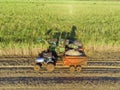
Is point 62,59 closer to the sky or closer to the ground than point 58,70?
closer to the sky

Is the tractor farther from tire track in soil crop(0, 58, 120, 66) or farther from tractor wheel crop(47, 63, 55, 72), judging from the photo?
tire track in soil crop(0, 58, 120, 66)

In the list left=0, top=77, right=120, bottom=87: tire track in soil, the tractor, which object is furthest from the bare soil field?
the tractor

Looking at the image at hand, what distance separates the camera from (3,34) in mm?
23266

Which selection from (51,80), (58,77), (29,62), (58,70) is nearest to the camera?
(51,80)

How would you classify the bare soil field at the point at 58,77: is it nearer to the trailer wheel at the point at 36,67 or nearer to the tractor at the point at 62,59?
the trailer wheel at the point at 36,67

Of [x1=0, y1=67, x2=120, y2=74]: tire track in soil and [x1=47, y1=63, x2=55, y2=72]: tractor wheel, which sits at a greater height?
[x1=47, y1=63, x2=55, y2=72]: tractor wheel

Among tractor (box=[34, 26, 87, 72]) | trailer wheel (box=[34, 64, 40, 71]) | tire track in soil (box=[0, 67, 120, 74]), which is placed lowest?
tire track in soil (box=[0, 67, 120, 74])

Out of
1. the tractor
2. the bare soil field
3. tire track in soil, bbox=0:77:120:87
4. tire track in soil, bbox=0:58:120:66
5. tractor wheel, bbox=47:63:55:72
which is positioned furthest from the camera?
tire track in soil, bbox=0:58:120:66

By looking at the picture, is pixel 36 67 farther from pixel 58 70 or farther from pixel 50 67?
pixel 58 70

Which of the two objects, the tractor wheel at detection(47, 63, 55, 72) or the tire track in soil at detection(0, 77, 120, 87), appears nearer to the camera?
the tire track in soil at detection(0, 77, 120, 87)

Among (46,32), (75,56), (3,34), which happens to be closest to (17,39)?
(3,34)

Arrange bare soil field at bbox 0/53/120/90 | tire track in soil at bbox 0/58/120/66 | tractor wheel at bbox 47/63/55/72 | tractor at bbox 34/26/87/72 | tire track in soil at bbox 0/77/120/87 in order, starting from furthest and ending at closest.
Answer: tire track in soil at bbox 0/58/120/66
tractor wheel at bbox 47/63/55/72
tractor at bbox 34/26/87/72
tire track in soil at bbox 0/77/120/87
bare soil field at bbox 0/53/120/90

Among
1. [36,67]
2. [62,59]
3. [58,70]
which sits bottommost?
[58,70]

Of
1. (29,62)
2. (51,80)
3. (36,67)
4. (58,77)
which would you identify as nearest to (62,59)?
(58,77)
